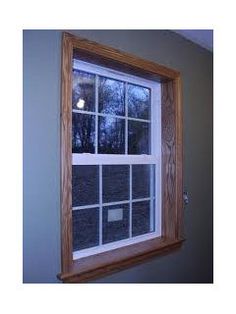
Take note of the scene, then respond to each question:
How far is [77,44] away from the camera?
1495 mm

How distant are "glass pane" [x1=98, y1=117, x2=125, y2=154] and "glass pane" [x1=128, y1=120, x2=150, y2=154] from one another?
0.08 m

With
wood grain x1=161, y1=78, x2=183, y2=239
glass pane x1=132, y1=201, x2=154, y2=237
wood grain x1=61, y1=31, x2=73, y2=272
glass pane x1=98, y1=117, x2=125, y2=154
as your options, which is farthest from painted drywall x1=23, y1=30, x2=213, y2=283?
glass pane x1=98, y1=117, x2=125, y2=154

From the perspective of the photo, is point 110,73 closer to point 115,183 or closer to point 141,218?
point 115,183

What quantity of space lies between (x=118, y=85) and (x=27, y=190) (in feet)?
3.34

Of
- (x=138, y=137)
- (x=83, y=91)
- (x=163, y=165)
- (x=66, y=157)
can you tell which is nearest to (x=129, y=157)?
(x=138, y=137)

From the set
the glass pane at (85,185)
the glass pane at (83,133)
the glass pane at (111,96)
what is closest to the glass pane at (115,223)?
the glass pane at (85,185)

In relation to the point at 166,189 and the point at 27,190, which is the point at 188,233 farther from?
the point at 27,190

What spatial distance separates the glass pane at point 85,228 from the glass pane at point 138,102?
772 millimetres

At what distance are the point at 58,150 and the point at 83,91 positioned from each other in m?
0.52

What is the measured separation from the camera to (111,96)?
75.7 inches

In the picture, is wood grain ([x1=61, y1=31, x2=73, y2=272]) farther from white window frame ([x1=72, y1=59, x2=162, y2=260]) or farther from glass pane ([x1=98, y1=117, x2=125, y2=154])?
glass pane ([x1=98, y1=117, x2=125, y2=154])

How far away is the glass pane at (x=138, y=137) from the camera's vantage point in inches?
81.0
